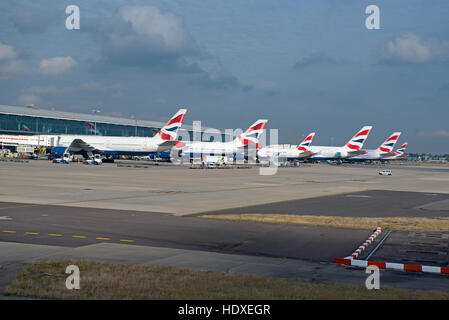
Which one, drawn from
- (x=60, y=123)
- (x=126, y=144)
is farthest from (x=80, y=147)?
(x=60, y=123)

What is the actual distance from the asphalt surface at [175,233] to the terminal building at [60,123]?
106966 mm

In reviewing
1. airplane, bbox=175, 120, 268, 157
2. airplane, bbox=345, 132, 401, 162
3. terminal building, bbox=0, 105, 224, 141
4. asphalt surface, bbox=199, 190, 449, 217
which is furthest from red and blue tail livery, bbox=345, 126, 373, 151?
asphalt surface, bbox=199, 190, 449, 217

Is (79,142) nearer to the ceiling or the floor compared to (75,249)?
nearer to the ceiling

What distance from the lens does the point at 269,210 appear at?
91.6ft

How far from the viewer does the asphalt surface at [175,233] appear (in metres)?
16.4

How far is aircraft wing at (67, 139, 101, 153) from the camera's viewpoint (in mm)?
94431

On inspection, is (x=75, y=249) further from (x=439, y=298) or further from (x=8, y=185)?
(x=8, y=185)

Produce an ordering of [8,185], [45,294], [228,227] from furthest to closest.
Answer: [8,185] < [228,227] < [45,294]

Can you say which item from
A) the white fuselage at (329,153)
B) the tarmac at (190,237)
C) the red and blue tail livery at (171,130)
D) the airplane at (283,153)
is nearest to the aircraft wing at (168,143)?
the red and blue tail livery at (171,130)

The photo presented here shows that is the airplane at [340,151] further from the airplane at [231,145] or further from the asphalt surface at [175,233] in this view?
the asphalt surface at [175,233]

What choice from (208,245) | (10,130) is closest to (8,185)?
(208,245)

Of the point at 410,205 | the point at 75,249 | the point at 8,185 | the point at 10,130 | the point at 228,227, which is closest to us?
the point at 75,249

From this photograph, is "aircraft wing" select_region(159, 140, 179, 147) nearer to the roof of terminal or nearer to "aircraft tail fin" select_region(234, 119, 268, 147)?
"aircraft tail fin" select_region(234, 119, 268, 147)
